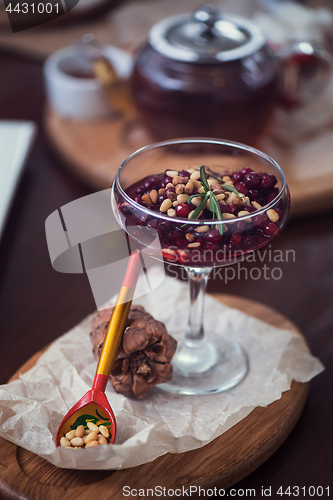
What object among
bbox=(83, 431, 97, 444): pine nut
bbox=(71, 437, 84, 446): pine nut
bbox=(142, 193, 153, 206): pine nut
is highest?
bbox=(142, 193, 153, 206): pine nut

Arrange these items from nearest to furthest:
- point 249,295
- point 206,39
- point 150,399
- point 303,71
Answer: point 150,399 < point 249,295 < point 206,39 < point 303,71

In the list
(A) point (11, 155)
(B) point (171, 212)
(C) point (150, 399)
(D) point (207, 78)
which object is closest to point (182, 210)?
(B) point (171, 212)

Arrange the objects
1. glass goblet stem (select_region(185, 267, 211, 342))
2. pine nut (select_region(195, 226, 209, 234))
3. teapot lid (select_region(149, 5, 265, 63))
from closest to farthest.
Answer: pine nut (select_region(195, 226, 209, 234))
glass goblet stem (select_region(185, 267, 211, 342))
teapot lid (select_region(149, 5, 265, 63))

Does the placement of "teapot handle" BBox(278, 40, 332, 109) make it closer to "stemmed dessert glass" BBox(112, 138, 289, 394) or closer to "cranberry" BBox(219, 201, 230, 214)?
"stemmed dessert glass" BBox(112, 138, 289, 394)

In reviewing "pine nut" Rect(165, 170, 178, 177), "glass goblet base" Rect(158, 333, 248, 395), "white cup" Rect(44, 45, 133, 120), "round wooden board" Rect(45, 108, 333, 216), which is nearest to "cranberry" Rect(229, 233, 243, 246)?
A: "pine nut" Rect(165, 170, 178, 177)

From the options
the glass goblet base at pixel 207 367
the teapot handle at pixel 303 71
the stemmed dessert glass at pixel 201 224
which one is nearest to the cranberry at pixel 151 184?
the stemmed dessert glass at pixel 201 224

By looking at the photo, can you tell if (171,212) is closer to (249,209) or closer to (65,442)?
(249,209)
